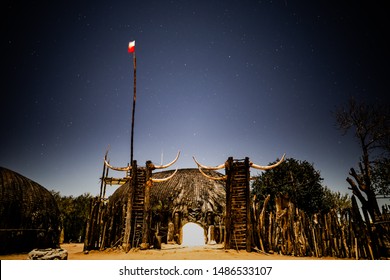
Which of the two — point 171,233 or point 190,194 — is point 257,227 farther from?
point 190,194

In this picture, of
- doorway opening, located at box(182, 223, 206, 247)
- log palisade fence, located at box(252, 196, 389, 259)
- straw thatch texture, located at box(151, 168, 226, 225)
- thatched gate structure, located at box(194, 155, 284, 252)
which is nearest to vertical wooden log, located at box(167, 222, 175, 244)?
doorway opening, located at box(182, 223, 206, 247)

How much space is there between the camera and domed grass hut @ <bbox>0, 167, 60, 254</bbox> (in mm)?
9391

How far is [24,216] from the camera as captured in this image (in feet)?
33.2

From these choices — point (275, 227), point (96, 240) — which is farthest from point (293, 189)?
point (96, 240)

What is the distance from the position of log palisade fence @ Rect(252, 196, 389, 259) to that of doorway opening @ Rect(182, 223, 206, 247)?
9.30 m

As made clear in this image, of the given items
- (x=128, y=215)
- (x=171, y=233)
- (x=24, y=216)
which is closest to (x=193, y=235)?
(x=171, y=233)

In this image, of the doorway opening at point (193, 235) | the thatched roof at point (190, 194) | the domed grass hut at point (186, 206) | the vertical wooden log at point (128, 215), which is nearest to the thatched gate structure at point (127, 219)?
the vertical wooden log at point (128, 215)

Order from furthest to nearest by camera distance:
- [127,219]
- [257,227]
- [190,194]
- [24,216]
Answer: [190,194], [24,216], [127,219], [257,227]

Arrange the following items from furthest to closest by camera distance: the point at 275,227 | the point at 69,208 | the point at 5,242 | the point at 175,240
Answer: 1. the point at 69,208
2. the point at 175,240
3. the point at 5,242
4. the point at 275,227

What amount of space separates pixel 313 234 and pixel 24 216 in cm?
1120

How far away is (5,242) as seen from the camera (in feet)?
30.1
